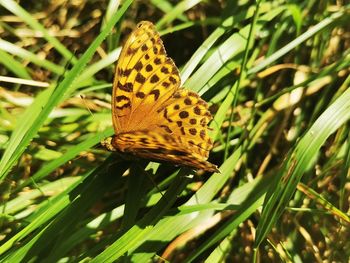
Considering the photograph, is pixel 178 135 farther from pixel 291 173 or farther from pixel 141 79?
pixel 291 173

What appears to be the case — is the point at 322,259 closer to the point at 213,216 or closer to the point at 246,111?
the point at 213,216

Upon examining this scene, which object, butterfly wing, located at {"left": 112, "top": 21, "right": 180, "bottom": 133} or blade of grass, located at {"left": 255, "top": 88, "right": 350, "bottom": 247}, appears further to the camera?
butterfly wing, located at {"left": 112, "top": 21, "right": 180, "bottom": 133}

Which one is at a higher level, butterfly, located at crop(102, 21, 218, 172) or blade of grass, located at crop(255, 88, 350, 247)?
butterfly, located at crop(102, 21, 218, 172)

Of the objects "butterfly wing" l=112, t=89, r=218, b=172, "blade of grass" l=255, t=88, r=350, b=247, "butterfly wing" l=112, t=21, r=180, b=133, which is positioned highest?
"butterfly wing" l=112, t=21, r=180, b=133

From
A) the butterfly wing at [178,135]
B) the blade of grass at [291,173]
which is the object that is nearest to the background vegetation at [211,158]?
the blade of grass at [291,173]

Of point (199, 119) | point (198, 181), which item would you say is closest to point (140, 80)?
point (199, 119)

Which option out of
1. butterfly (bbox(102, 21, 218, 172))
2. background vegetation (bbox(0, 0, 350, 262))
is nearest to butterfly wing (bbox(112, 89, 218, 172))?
butterfly (bbox(102, 21, 218, 172))

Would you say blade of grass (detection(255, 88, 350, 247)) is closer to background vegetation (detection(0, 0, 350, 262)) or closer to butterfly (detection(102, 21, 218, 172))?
background vegetation (detection(0, 0, 350, 262))
